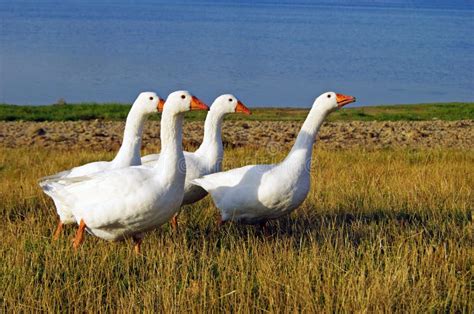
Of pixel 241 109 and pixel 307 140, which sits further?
pixel 241 109

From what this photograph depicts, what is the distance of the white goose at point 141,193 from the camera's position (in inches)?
239

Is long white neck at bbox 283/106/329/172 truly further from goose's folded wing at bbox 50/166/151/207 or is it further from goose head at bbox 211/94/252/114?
goose's folded wing at bbox 50/166/151/207

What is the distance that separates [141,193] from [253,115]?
17.5 m

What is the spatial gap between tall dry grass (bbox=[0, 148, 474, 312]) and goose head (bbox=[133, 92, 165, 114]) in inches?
48.0

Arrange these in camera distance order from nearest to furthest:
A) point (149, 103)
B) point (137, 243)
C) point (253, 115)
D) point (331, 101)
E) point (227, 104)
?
1. point (137, 243)
2. point (331, 101)
3. point (149, 103)
4. point (227, 104)
5. point (253, 115)

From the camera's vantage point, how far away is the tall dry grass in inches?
208

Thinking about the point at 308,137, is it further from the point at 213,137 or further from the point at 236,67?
the point at 236,67

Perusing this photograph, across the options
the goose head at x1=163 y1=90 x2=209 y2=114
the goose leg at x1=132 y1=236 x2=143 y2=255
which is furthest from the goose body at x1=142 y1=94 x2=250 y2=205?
the goose head at x1=163 y1=90 x2=209 y2=114

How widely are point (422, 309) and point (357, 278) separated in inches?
23.4

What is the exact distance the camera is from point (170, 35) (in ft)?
292

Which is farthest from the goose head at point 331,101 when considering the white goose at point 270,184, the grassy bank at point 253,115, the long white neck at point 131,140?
the grassy bank at point 253,115

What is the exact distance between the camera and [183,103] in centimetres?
620

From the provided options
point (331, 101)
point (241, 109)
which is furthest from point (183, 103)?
point (241, 109)

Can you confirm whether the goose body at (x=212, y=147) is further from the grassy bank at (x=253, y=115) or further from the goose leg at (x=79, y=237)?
the grassy bank at (x=253, y=115)
